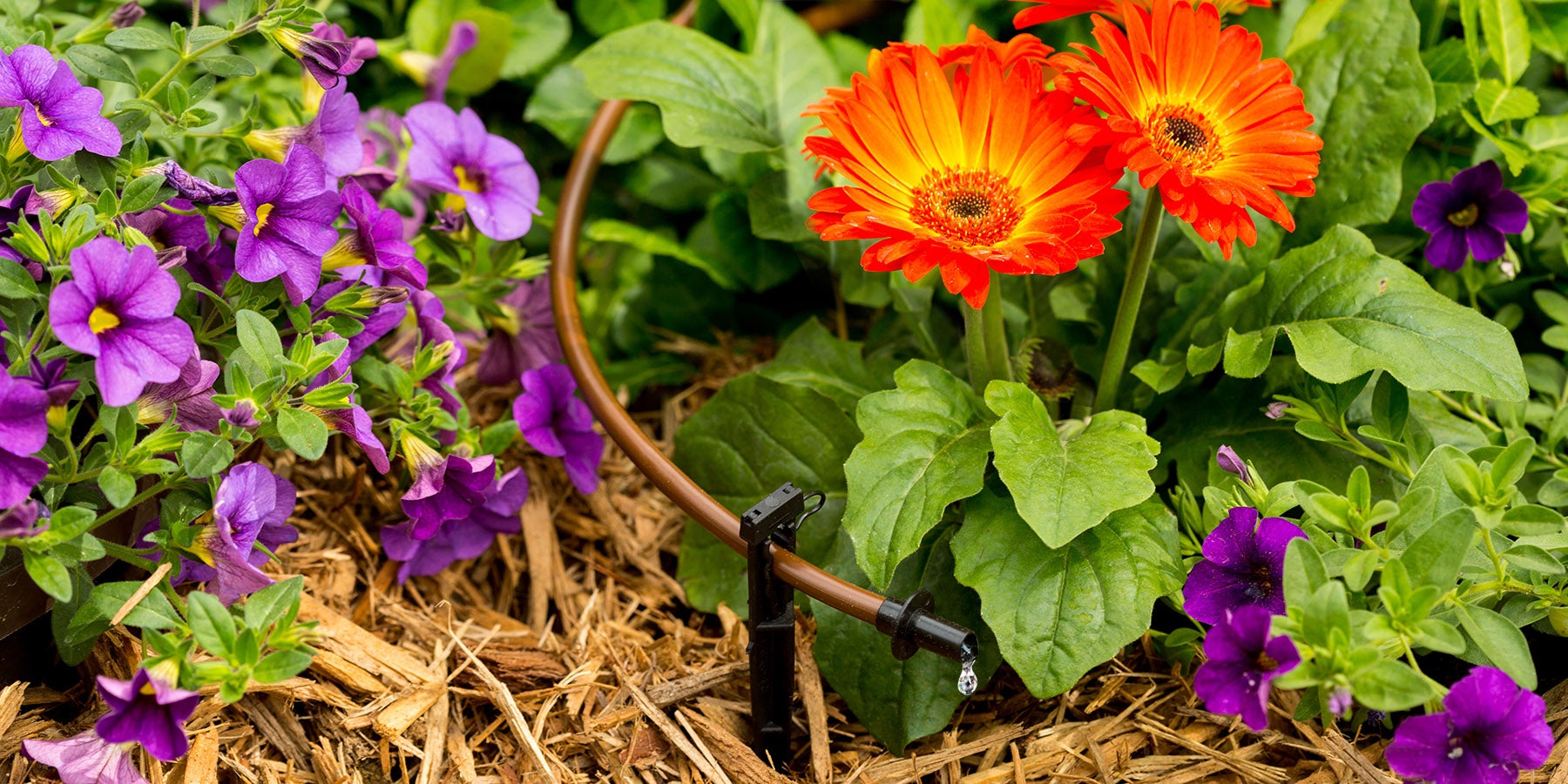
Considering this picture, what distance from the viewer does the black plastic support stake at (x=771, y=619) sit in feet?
3.52

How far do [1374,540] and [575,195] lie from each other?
1073 millimetres

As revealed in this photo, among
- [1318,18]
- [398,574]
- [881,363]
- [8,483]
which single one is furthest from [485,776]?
[1318,18]

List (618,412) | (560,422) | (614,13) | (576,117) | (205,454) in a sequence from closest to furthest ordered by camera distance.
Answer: (205,454)
(618,412)
(560,422)
(576,117)
(614,13)

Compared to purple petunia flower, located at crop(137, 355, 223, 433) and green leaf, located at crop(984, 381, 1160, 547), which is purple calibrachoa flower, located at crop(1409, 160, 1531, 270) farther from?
purple petunia flower, located at crop(137, 355, 223, 433)

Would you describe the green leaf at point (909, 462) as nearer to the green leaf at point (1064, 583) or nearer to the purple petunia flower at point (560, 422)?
the green leaf at point (1064, 583)

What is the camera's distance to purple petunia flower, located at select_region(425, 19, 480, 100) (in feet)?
5.65

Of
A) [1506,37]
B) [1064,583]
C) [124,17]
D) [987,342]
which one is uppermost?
[1506,37]

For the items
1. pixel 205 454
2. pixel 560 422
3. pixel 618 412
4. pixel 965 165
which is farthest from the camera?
pixel 560 422

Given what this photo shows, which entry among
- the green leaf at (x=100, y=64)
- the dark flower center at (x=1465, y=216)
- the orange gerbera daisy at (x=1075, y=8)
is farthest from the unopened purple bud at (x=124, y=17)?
the dark flower center at (x=1465, y=216)

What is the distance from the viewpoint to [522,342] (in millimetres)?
1550

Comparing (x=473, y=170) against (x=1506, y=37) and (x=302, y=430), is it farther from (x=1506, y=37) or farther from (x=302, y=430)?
(x=1506, y=37)

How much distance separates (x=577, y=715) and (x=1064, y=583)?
561 millimetres

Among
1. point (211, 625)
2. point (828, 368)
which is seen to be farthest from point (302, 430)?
point (828, 368)

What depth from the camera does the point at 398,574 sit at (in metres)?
1.43
